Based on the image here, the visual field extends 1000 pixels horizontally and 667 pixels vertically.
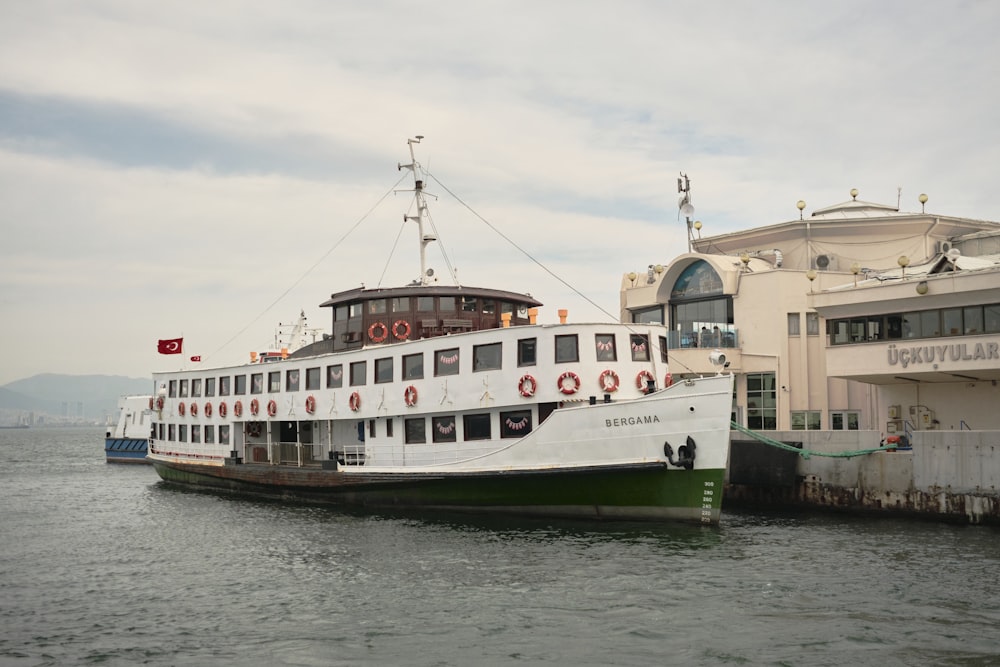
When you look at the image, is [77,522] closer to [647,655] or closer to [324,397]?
A: [324,397]

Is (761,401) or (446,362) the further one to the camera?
(761,401)

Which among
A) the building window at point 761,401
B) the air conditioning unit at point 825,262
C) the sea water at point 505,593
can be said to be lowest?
the sea water at point 505,593

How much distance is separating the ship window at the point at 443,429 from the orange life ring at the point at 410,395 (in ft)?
2.88

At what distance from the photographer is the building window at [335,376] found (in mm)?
31266

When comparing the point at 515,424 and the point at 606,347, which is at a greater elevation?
the point at 606,347

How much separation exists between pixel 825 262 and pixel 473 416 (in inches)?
797

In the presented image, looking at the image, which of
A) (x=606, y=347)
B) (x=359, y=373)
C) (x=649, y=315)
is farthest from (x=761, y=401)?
(x=359, y=373)

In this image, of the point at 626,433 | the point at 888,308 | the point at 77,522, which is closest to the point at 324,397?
the point at 77,522

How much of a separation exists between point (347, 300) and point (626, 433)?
44.5 ft

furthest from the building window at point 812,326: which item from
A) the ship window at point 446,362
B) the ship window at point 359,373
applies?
the ship window at point 359,373

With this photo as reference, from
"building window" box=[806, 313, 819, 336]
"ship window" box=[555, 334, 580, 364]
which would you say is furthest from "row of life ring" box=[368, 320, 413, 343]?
"building window" box=[806, 313, 819, 336]

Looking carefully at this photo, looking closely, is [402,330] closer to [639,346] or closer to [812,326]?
[639,346]

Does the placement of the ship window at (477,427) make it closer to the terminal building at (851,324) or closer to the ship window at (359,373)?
the ship window at (359,373)

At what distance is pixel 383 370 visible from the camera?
29.4 m
